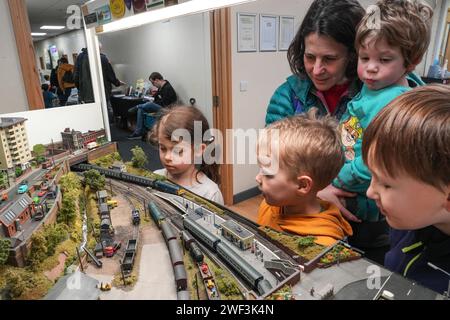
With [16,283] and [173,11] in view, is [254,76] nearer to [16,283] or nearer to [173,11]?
[173,11]

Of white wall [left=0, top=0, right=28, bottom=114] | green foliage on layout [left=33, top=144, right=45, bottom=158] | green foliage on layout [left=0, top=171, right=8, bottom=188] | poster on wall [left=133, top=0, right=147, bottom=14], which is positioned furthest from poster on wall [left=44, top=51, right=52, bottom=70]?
poster on wall [left=133, top=0, right=147, bottom=14]

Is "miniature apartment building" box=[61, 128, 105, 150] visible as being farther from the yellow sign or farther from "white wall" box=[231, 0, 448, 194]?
"white wall" box=[231, 0, 448, 194]

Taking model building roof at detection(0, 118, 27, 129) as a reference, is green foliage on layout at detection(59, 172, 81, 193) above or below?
below

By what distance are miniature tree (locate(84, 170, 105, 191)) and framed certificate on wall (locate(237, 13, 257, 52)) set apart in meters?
2.62

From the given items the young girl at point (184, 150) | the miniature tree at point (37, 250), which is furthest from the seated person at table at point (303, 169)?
the miniature tree at point (37, 250)

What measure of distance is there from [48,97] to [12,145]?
4.23 ft

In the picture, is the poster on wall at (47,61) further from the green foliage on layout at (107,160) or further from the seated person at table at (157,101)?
the seated person at table at (157,101)

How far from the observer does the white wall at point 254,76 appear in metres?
3.94

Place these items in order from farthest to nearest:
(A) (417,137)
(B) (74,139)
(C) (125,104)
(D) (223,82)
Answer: (C) (125,104)
(D) (223,82)
(B) (74,139)
(A) (417,137)

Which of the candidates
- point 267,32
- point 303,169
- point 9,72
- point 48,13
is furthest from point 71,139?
point 267,32

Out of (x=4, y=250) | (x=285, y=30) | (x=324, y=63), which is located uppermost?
(x=285, y=30)

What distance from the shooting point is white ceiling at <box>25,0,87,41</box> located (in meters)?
2.89

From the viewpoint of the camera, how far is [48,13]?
3.18m

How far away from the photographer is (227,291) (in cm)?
104
